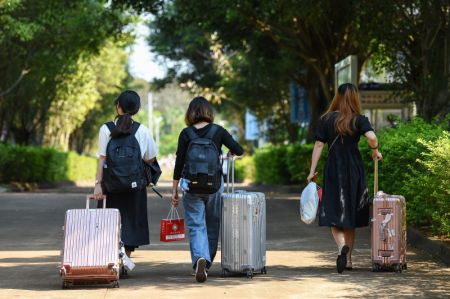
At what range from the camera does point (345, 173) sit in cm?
1093

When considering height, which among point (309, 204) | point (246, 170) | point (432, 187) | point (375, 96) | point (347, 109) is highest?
point (375, 96)

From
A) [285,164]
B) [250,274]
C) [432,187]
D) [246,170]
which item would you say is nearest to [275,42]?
[285,164]

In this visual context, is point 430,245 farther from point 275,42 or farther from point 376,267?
point 275,42

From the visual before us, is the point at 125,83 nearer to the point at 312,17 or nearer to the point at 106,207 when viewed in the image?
the point at 312,17

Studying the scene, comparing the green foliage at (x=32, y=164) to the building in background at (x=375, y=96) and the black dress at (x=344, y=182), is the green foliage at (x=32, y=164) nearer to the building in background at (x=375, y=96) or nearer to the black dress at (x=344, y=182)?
the building in background at (x=375, y=96)

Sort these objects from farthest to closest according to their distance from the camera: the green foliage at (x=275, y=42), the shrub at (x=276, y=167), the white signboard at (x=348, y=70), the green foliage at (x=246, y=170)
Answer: the green foliage at (x=246, y=170) → the shrub at (x=276, y=167) → the green foliage at (x=275, y=42) → the white signboard at (x=348, y=70)

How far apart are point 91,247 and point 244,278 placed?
5.00ft

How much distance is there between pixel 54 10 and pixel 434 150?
2218 centimetres

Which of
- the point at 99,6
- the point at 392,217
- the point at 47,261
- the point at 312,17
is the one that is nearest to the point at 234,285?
the point at 392,217

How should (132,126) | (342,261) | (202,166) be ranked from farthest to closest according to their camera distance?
(342,261), (132,126), (202,166)

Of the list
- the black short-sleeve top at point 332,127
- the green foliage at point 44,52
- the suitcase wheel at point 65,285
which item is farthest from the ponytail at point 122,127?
the green foliage at point 44,52

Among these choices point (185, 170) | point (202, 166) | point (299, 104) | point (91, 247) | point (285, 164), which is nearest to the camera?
point (91, 247)

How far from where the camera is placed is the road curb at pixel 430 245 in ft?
38.9

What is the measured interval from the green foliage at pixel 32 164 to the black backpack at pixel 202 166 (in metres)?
24.8
